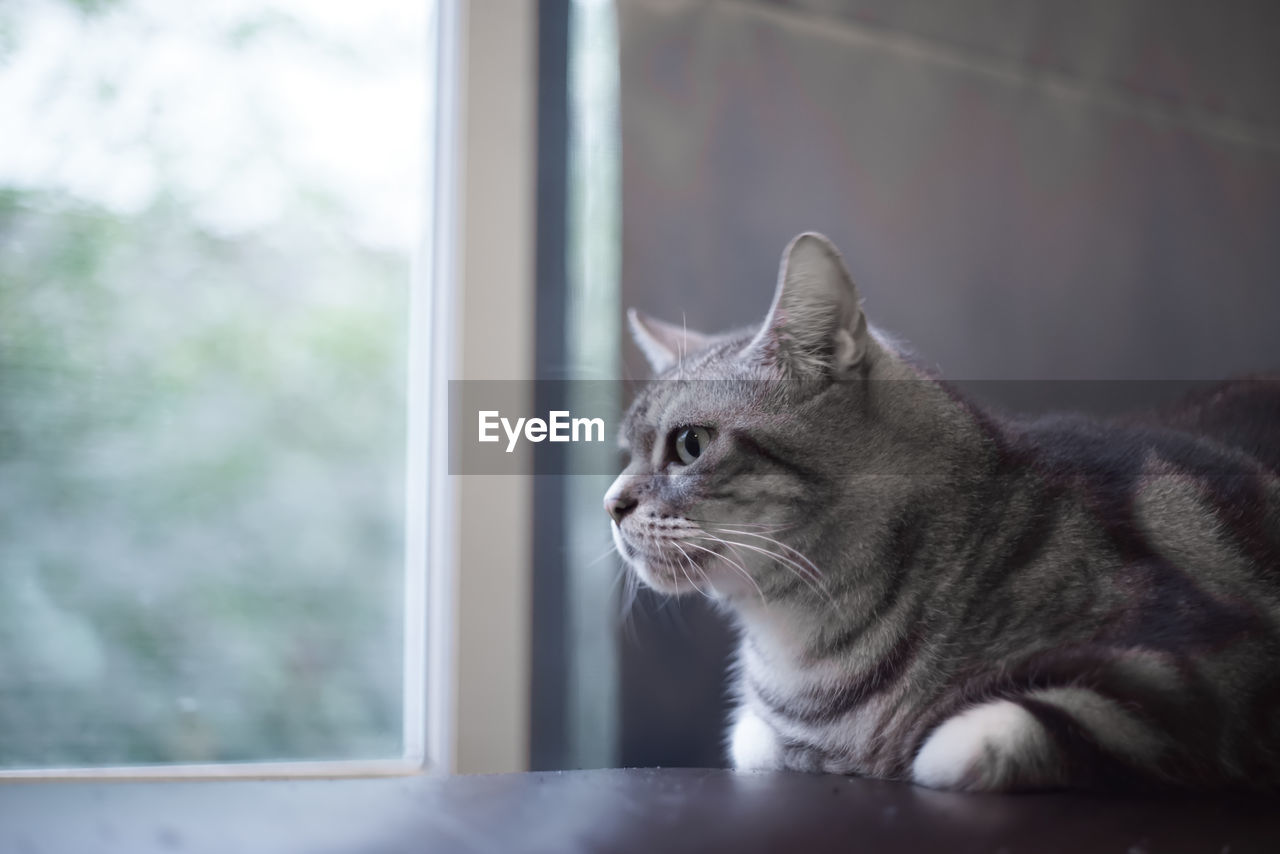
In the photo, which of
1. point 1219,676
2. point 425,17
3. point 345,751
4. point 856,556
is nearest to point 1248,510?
point 1219,676

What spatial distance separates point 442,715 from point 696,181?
85 centimetres

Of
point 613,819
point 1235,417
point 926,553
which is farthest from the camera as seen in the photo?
point 1235,417

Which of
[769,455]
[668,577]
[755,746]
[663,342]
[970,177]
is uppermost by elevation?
[970,177]

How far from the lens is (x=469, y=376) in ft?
4.69

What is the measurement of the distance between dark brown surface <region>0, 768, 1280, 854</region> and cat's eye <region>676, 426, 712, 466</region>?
12.4 inches

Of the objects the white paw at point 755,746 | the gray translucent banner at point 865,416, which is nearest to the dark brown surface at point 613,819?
the white paw at point 755,746

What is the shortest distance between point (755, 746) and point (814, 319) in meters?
0.42

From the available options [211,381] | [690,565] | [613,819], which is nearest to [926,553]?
[690,565]

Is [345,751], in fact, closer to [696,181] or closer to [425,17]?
[696,181]

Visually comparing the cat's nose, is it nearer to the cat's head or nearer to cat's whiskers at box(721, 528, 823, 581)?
the cat's head

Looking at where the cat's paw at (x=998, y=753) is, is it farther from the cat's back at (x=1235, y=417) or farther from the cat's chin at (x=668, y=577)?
the cat's back at (x=1235, y=417)

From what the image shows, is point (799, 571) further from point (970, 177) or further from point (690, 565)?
point (970, 177)

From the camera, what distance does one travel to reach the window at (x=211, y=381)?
1225 mm

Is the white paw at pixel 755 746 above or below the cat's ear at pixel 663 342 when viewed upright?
below
